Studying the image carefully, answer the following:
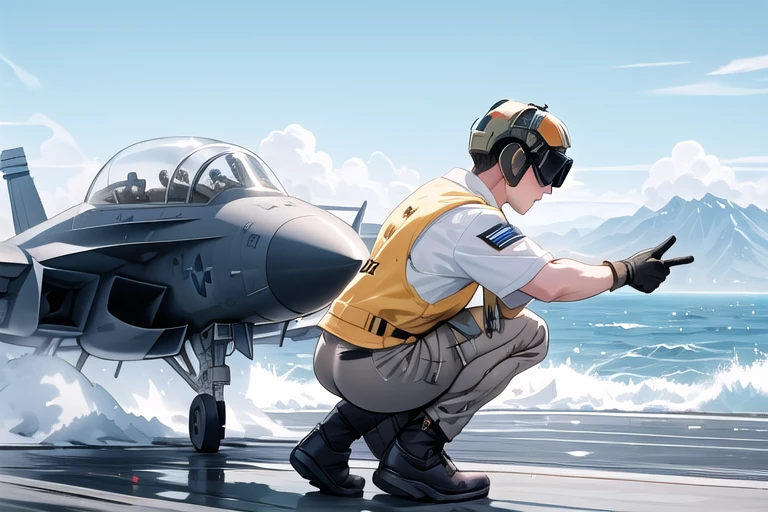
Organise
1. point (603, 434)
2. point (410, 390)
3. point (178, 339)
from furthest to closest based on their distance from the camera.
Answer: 1. point (603, 434)
2. point (178, 339)
3. point (410, 390)

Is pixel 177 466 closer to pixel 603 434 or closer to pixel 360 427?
pixel 360 427

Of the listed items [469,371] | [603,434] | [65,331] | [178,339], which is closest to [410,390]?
[469,371]

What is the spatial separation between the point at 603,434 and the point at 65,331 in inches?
245

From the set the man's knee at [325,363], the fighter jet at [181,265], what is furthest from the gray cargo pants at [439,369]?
the fighter jet at [181,265]

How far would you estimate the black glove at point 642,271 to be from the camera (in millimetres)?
4426

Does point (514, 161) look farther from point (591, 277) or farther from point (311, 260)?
point (311, 260)

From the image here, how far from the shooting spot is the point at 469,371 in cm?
483

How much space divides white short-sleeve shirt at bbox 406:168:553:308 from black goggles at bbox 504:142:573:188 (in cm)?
35

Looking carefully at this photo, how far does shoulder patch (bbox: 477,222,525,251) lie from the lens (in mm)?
4449

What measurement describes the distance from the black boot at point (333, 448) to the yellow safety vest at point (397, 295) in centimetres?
48

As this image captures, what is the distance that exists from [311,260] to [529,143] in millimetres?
3361

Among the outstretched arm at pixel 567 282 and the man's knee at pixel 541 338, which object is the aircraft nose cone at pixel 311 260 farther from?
the outstretched arm at pixel 567 282

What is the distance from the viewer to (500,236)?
4.47 meters

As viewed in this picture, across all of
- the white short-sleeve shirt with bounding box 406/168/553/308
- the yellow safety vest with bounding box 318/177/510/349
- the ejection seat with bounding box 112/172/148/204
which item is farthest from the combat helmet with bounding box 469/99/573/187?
the ejection seat with bounding box 112/172/148/204
